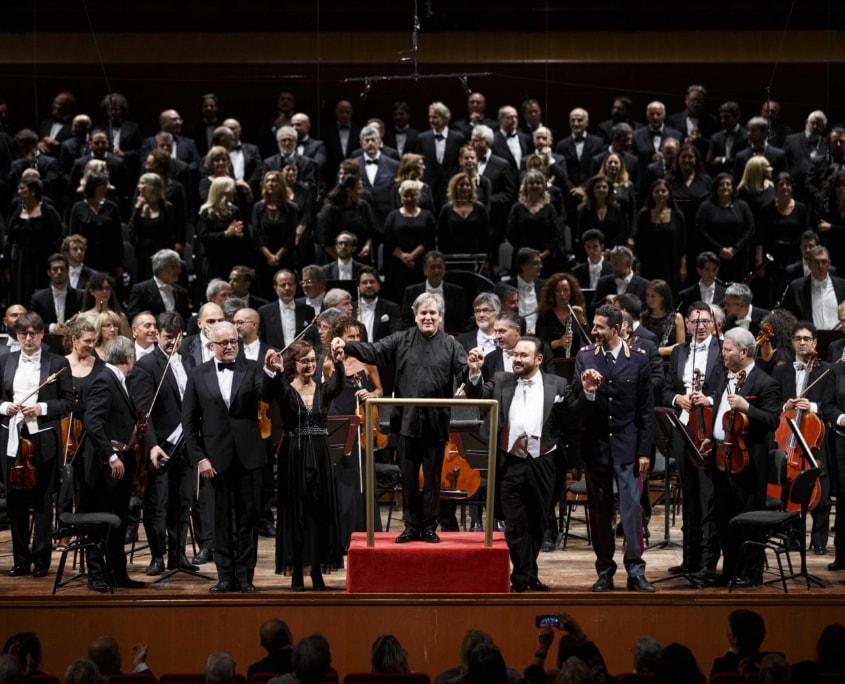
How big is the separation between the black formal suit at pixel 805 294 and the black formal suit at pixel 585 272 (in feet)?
4.10

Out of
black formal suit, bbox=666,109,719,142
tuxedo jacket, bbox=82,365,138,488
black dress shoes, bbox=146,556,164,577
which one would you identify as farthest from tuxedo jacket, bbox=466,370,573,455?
black formal suit, bbox=666,109,719,142

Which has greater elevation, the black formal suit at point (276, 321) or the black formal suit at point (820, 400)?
the black formal suit at point (276, 321)

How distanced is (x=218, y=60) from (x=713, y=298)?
490 cm

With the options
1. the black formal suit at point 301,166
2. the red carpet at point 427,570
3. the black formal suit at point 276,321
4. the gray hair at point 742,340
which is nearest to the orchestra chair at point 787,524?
the gray hair at point 742,340

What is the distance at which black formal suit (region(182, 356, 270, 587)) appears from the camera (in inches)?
240

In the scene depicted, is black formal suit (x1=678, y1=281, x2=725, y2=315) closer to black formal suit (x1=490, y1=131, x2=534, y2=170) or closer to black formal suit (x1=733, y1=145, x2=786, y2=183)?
black formal suit (x1=733, y1=145, x2=786, y2=183)

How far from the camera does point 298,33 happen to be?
11.1m

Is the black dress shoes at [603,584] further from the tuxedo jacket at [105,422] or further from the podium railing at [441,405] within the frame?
the tuxedo jacket at [105,422]

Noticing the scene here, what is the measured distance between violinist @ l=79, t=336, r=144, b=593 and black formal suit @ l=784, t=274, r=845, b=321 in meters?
4.62

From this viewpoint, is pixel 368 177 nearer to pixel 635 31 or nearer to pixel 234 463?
pixel 635 31

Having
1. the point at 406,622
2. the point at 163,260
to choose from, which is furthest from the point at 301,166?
the point at 406,622

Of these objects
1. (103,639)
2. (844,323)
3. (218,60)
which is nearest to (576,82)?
(218,60)

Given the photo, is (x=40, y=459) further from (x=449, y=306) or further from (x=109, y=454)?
(x=449, y=306)

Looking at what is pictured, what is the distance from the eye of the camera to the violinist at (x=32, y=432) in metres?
6.73
